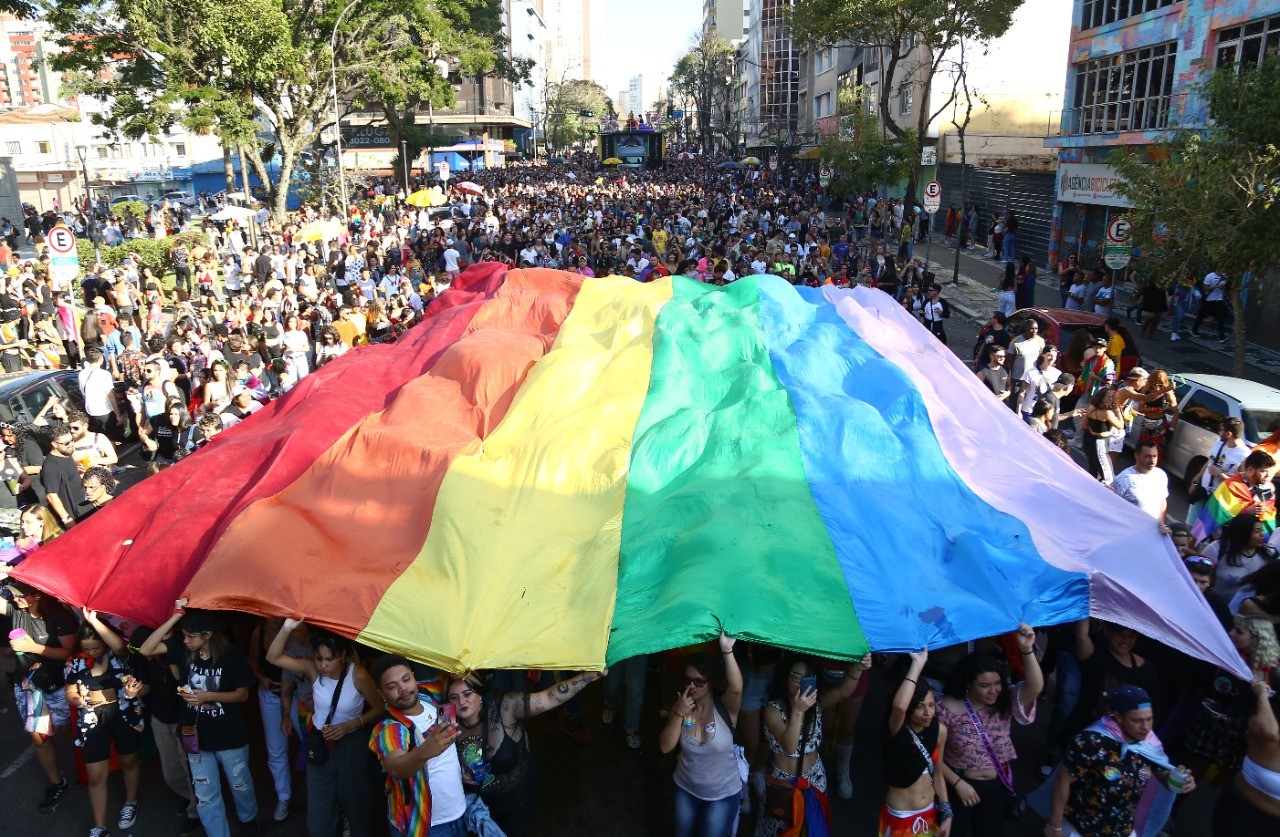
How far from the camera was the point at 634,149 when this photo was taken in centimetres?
6506

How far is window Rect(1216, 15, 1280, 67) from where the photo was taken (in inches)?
674

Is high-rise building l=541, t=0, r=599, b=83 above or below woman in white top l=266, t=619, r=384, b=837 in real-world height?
above

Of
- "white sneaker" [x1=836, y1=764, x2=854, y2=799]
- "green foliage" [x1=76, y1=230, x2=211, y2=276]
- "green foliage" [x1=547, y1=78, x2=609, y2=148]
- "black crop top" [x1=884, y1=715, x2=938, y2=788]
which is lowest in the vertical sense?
"white sneaker" [x1=836, y1=764, x2=854, y2=799]

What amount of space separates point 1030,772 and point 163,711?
5.44 metres

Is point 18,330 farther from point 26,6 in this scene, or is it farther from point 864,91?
point 864,91

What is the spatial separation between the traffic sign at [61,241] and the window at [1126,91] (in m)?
21.5

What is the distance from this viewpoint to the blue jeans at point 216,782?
5.04 meters

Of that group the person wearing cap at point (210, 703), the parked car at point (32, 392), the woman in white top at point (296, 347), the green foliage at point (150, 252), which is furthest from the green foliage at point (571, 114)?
the person wearing cap at point (210, 703)

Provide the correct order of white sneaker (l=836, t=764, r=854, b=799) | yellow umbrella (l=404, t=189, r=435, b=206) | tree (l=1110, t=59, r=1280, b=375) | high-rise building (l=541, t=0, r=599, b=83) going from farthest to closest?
high-rise building (l=541, t=0, r=599, b=83), yellow umbrella (l=404, t=189, r=435, b=206), tree (l=1110, t=59, r=1280, b=375), white sneaker (l=836, t=764, r=854, b=799)

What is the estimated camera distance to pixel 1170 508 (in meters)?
9.89

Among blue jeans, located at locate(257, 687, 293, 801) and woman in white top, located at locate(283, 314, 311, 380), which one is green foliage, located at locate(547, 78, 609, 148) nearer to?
woman in white top, located at locate(283, 314, 311, 380)

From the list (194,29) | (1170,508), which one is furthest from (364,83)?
(1170,508)

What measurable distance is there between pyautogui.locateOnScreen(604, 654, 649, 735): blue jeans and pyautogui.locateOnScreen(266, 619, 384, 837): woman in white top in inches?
64.6

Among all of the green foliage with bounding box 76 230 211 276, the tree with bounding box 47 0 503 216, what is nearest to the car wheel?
the green foliage with bounding box 76 230 211 276
